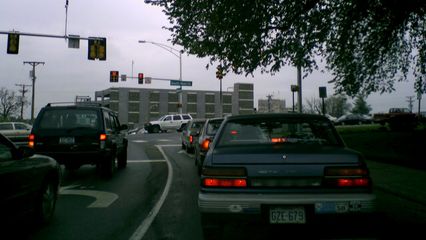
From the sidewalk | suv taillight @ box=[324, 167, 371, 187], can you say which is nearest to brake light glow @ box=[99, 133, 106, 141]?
the sidewalk

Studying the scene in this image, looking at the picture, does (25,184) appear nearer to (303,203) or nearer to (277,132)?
(277,132)

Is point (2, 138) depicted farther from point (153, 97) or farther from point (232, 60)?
point (153, 97)

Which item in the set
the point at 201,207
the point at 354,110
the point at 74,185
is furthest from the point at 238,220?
the point at 354,110

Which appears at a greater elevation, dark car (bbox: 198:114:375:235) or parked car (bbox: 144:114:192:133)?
parked car (bbox: 144:114:192:133)

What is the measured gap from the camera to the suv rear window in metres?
9.95

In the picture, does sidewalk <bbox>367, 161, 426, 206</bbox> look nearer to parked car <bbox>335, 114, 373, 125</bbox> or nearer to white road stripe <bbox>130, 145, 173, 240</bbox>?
white road stripe <bbox>130, 145, 173, 240</bbox>

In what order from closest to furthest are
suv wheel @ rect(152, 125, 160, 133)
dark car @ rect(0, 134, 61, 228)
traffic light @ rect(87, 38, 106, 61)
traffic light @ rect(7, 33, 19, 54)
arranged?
dark car @ rect(0, 134, 61, 228)
traffic light @ rect(7, 33, 19, 54)
traffic light @ rect(87, 38, 106, 61)
suv wheel @ rect(152, 125, 160, 133)

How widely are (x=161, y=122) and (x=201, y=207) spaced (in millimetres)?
39568

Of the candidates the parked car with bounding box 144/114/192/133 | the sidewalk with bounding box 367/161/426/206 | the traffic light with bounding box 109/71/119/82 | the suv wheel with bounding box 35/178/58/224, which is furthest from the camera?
the parked car with bounding box 144/114/192/133

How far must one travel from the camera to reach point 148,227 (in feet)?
18.2

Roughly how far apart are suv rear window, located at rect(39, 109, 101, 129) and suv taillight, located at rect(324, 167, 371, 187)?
24.0ft

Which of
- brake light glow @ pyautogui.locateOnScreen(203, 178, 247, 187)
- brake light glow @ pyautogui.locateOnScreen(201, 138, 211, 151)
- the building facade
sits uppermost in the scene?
the building facade

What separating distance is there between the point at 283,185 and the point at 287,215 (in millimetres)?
306

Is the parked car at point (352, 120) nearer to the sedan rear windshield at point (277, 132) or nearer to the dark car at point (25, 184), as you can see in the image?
the sedan rear windshield at point (277, 132)
